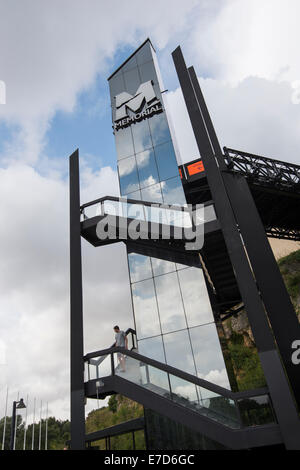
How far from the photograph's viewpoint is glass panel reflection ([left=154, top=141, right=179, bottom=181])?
55.8ft

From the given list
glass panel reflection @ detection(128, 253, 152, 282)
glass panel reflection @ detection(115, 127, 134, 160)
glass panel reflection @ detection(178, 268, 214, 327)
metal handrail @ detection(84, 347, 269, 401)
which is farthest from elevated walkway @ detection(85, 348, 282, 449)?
glass panel reflection @ detection(115, 127, 134, 160)

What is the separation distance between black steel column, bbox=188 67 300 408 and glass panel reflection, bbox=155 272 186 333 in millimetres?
3543

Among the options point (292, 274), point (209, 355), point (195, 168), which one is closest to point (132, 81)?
point (195, 168)

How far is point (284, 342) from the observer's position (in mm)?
12609

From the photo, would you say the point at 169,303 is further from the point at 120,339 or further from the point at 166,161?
the point at 166,161

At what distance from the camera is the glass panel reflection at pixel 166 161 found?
17016mm

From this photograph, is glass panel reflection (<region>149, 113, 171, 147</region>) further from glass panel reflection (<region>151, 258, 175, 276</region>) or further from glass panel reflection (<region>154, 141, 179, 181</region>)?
glass panel reflection (<region>151, 258, 175, 276</region>)

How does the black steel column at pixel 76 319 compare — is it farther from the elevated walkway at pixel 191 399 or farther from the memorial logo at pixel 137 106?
the memorial logo at pixel 137 106

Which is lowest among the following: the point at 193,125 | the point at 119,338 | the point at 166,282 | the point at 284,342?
the point at 284,342

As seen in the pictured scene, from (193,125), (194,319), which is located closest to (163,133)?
(193,125)

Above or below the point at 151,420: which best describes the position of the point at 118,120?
above

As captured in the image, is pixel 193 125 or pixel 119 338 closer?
pixel 119 338

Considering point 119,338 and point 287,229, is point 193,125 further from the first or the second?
point 287,229
